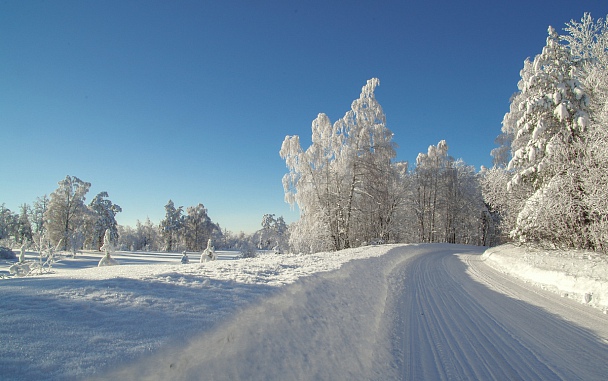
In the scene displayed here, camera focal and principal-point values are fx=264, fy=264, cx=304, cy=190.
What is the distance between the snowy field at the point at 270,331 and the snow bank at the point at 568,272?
308 millimetres

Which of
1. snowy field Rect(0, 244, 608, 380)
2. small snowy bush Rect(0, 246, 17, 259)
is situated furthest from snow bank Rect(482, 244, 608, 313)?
small snowy bush Rect(0, 246, 17, 259)

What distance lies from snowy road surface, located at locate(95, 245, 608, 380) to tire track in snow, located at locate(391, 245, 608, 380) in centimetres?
2

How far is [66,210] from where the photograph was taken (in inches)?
1353

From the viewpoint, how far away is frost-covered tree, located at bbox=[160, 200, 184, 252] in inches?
2280

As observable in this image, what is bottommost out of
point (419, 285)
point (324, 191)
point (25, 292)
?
point (419, 285)

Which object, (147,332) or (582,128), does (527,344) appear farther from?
(582,128)

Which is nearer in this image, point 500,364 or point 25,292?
point 25,292

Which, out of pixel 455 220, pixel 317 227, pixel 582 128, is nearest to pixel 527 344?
pixel 582 128

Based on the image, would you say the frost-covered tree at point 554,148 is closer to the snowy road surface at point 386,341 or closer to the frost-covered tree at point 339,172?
the snowy road surface at point 386,341

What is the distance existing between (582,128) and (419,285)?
8.64 m

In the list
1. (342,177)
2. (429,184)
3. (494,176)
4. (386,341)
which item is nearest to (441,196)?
(429,184)

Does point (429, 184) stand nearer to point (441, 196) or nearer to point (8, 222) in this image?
point (441, 196)

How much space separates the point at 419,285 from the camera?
8320mm

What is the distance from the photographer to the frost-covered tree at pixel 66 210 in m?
33.4
